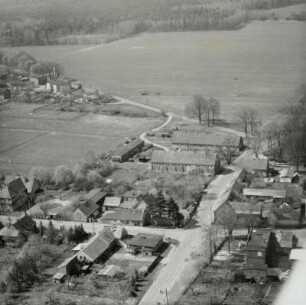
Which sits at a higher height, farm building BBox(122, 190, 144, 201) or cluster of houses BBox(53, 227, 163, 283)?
farm building BBox(122, 190, 144, 201)

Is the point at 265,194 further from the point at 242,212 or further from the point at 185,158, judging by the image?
the point at 185,158

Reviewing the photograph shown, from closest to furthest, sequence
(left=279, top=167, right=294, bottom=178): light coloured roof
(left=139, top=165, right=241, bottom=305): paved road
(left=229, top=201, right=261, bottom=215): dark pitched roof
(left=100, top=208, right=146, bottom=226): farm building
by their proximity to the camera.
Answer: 1. (left=139, top=165, right=241, bottom=305): paved road
2. (left=229, top=201, right=261, bottom=215): dark pitched roof
3. (left=100, top=208, right=146, bottom=226): farm building
4. (left=279, top=167, right=294, bottom=178): light coloured roof

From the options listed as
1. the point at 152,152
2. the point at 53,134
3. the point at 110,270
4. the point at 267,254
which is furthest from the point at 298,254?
the point at 53,134

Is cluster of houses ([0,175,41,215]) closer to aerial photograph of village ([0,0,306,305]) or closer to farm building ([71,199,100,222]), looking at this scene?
aerial photograph of village ([0,0,306,305])

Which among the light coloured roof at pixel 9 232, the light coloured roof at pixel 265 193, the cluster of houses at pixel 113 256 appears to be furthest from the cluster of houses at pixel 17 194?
the light coloured roof at pixel 265 193

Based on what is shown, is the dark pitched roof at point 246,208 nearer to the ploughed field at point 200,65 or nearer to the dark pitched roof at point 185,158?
the dark pitched roof at point 185,158

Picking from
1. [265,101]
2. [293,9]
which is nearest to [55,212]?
[293,9]

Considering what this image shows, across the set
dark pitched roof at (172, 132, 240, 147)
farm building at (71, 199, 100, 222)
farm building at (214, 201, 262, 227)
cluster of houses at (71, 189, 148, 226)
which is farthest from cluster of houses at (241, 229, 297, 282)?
dark pitched roof at (172, 132, 240, 147)
